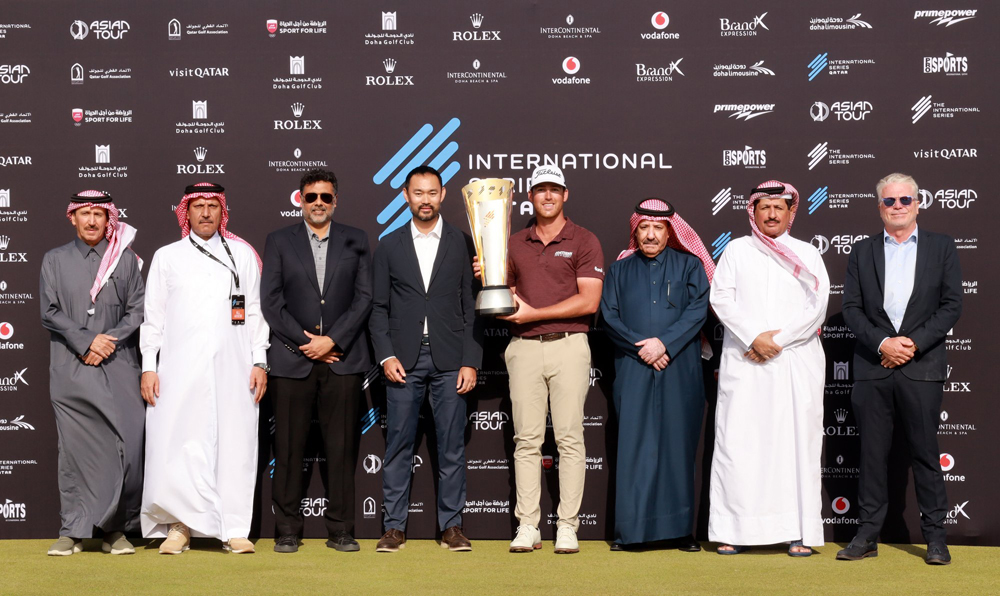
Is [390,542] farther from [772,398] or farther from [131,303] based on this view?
[772,398]

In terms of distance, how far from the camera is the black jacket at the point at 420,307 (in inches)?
192

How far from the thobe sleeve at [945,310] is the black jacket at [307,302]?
2.78 m

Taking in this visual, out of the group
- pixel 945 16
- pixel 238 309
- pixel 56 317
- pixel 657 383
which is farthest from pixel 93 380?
pixel 945 16

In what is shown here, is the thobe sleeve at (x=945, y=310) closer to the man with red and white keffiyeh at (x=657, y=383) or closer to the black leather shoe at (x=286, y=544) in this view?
the man with red and white keffiyeh at (x=657, y=383)

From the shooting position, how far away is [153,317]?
16.1 feet

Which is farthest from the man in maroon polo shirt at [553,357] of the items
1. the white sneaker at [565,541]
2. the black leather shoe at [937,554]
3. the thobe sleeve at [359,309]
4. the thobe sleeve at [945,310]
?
the black leather shoe at [937,554]

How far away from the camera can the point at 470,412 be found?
5449 mm

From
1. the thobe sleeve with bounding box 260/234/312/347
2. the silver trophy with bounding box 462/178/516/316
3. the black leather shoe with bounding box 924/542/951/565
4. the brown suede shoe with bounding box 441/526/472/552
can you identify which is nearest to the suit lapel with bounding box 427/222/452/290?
the silver trophy with bounding box 462/178/516/316

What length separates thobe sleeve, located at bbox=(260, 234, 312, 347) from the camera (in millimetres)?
4879

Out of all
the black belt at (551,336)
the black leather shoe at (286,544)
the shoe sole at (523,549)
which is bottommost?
the shoe sole at (523,549)

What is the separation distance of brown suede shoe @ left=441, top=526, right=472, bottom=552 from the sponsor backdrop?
0.42 metres

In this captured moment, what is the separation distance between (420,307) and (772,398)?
6.07 feet

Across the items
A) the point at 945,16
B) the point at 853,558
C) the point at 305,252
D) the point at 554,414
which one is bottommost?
the point at 853,558

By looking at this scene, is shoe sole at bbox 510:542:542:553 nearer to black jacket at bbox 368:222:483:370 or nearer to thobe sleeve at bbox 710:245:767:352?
black jacket at bbox 368:222:483:370
